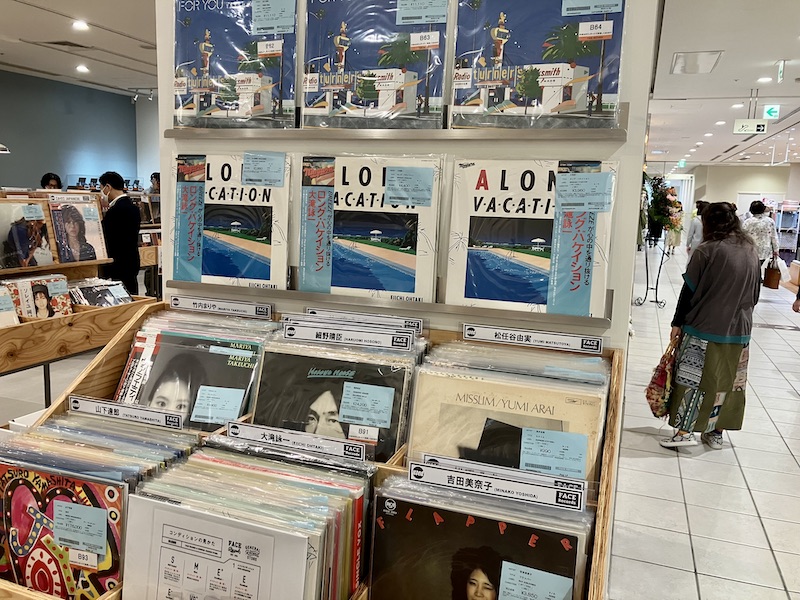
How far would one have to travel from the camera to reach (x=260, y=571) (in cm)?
103

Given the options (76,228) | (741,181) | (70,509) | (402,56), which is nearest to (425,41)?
(402,56)

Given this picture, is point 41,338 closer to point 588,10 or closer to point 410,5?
point 410,5

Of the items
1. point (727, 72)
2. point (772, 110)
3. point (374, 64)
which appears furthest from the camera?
point (772, 110)

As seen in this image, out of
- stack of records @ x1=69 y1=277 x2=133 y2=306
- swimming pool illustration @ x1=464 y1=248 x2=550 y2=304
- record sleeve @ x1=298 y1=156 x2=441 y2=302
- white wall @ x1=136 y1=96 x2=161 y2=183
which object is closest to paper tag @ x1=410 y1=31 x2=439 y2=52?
record sleeve @ x1=298 y1=156 x2=441 y2=302

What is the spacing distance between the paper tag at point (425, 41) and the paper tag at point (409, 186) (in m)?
0.29

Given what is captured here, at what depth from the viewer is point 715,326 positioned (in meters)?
3.72

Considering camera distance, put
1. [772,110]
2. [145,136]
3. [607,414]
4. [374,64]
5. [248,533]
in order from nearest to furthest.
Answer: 1. [248,533]
2. [607,414]
3. [374,64]
4. [772,110]
5. [145,136]

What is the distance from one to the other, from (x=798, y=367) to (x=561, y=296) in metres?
6.19

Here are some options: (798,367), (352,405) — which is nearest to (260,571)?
(352,405)

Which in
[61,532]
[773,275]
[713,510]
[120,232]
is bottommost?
[713,510]

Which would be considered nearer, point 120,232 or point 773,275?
point 120,232

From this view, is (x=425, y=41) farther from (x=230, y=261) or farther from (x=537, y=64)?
(x=230, y=261)

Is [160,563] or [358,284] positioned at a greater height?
[358,284]

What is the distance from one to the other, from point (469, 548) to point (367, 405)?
0.47 meters
